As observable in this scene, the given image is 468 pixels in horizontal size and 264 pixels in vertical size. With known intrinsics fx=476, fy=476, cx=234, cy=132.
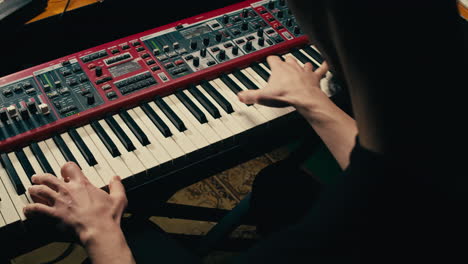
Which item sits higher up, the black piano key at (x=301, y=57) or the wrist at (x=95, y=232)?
the black piano key at (x=301, y=57)

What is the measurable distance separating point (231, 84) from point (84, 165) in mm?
577

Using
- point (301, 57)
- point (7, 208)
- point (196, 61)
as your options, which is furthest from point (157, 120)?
point (301, 57)

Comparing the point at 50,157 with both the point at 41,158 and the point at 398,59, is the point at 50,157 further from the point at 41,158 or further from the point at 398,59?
the point at 398,59

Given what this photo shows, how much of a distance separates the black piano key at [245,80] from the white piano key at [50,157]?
2.22 feet

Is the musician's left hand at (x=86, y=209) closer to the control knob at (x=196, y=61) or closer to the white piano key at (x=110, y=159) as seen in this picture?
the white piano key at (x=110, y=159)

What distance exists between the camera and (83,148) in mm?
1417

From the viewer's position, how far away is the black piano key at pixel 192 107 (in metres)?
1.53

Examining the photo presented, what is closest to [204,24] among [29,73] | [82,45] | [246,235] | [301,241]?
[82,45]

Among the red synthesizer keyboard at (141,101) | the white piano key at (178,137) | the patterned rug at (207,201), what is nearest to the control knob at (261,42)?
the red synthesizer keyboard at (141,101)

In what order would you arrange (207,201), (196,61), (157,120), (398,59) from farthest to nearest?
(207,201) < (196,61) < (157,120) < (398,59)

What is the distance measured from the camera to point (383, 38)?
0.59 meters

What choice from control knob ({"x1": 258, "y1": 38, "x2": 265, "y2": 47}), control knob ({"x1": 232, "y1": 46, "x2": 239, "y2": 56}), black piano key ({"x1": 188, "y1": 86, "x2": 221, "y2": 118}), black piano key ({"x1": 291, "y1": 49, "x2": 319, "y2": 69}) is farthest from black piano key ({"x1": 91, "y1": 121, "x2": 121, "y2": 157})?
black piano key ({"x1": 291, "y1": 49, "x2": 319, "y2": 69})

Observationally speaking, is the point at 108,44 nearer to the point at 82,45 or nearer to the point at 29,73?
the point at 82,45

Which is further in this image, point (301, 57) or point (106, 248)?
point (301, 57)
